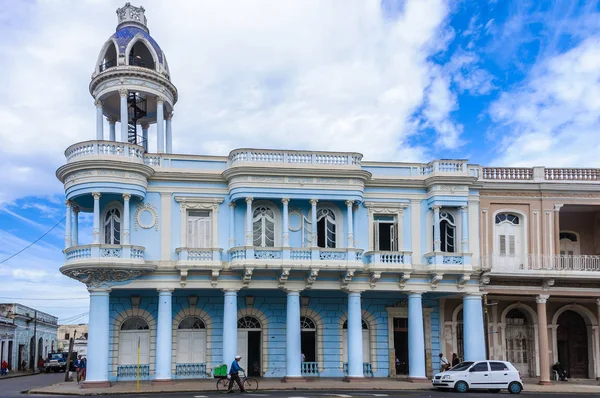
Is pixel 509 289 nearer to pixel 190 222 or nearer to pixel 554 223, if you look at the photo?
pixel 554 223

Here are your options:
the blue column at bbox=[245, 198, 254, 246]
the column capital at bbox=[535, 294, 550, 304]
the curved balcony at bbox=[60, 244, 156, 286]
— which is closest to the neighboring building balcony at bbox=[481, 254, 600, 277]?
the column capital at bbox=[535, 294, 550, 304]

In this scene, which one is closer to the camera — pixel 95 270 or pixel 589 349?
pixel 95 270

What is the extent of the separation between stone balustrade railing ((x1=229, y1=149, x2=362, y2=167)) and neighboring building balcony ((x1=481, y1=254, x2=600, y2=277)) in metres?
7.98

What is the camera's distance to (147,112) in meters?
36.8

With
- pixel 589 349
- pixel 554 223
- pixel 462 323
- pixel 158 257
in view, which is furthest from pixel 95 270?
pixel 589 349

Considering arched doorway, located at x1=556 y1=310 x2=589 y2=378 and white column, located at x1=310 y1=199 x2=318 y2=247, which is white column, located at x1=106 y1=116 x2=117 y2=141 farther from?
arched doorway, located at x1=556 y1=310 x2=589 y2=378

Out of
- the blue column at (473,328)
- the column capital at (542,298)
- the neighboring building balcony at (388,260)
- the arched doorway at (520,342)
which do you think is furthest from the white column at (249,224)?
the arched doorway at (520,342)

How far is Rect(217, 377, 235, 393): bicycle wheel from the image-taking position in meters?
A: 27.2

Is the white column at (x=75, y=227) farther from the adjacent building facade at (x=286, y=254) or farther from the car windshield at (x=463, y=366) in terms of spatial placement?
the car windshield at (x=463, y=366)

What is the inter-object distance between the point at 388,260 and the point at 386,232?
1.80 metres

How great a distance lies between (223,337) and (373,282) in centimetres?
698

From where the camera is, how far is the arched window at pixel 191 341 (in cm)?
3195

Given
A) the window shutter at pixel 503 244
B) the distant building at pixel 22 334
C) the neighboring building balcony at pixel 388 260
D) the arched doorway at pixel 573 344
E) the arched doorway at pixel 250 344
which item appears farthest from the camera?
the distant building at pixel 22 334

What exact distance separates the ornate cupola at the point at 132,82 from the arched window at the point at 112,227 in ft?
11.1
